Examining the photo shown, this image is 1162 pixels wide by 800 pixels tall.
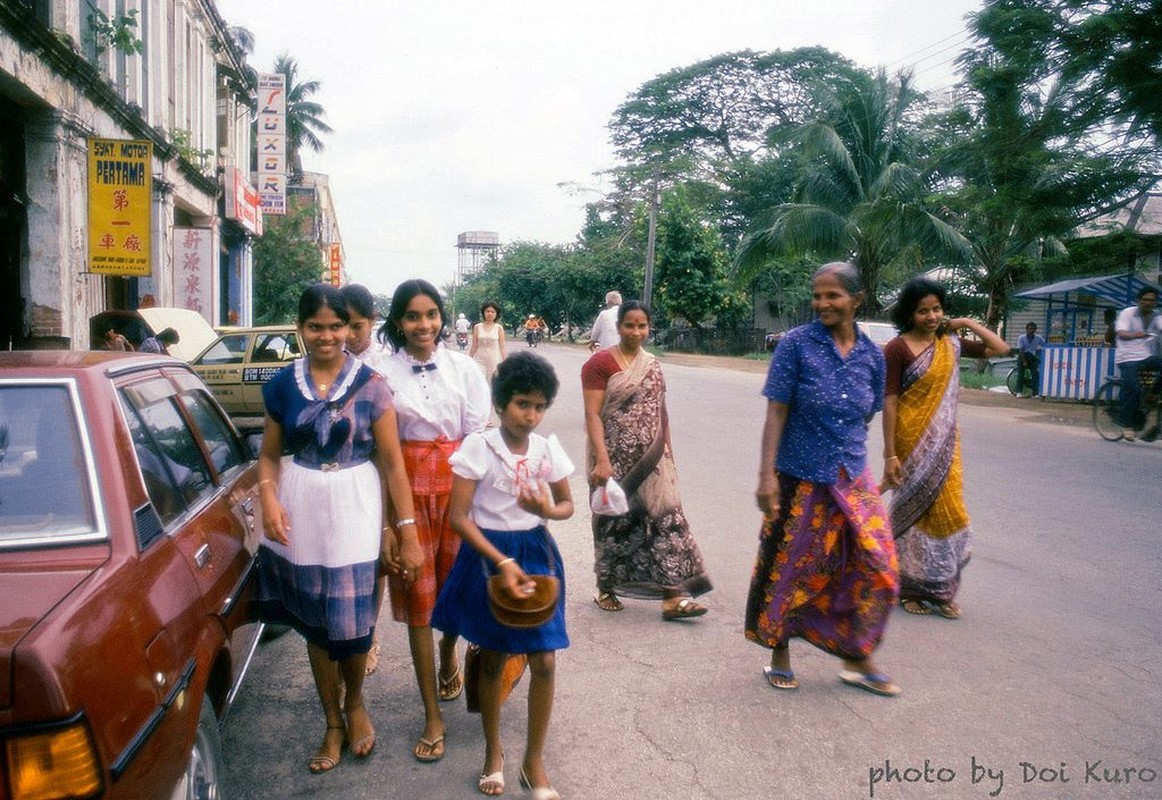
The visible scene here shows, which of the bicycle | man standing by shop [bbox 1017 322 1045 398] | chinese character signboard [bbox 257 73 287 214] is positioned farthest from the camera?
chinese character signboard [bbox 257 73 287 214]

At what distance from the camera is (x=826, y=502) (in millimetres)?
3857

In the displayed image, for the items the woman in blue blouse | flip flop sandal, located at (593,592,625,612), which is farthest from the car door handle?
flip flop sandal, located at (593,592,625,612)

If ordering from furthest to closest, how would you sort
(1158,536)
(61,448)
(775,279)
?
(775,279) < (1158,536) < (61,448)

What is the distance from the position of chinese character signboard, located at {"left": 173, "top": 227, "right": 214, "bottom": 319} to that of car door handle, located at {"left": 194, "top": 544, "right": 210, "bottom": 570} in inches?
686

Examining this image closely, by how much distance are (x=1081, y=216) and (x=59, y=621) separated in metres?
17.4

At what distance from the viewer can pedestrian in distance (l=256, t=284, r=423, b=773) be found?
306 centimetres

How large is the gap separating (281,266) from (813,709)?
30241 mm

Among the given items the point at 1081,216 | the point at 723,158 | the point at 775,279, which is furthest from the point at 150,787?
the point at 723,158

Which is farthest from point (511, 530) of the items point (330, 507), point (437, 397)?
point (437, 397)

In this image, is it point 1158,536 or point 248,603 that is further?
point 1158,536

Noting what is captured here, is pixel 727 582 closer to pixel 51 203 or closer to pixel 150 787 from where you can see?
pixel 150 787

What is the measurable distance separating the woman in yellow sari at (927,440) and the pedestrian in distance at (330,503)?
2.68 m

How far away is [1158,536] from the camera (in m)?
6.53

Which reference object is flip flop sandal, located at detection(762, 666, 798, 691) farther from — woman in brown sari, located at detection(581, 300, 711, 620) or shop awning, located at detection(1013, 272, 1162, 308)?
shop awning, located at detection(1013, 272, 1162, 308)
